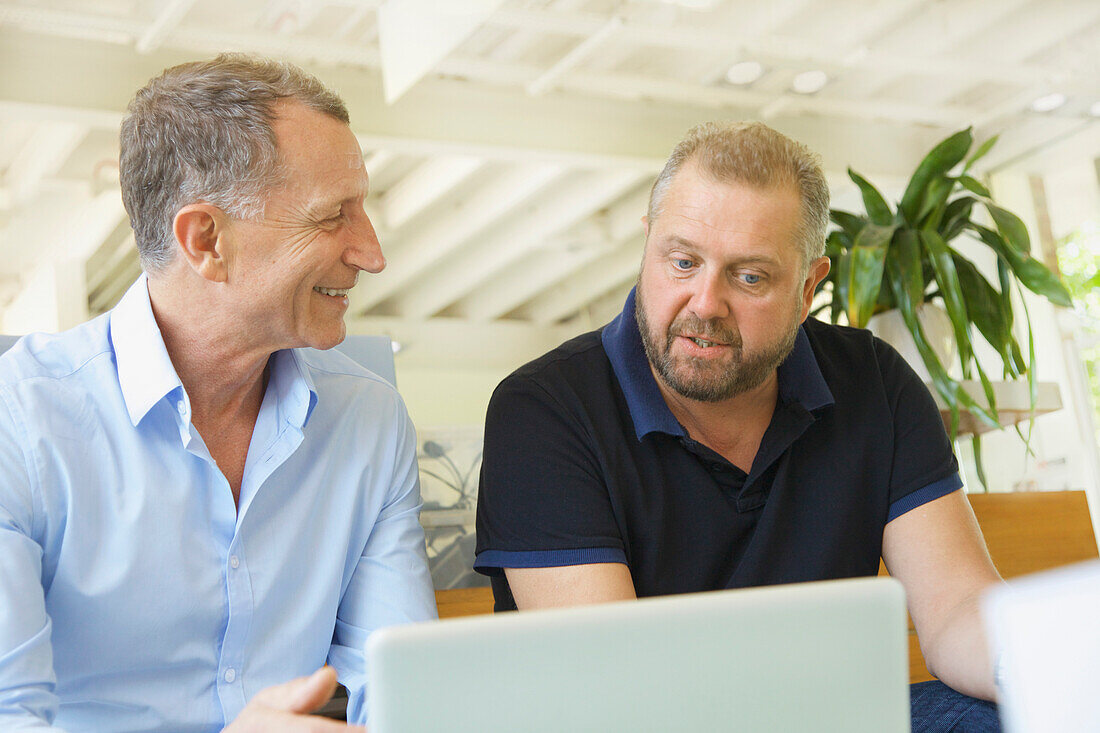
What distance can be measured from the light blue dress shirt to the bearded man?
16cm

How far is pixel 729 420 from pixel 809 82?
3.14 meters

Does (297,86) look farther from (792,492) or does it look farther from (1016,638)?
(1016,638)

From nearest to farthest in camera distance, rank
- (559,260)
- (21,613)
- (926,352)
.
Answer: (21,613) < (926,352) < (559,260)

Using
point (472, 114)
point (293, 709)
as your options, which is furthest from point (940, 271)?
point (472, 114)

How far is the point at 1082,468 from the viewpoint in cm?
498

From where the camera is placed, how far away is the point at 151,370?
110 centimetres

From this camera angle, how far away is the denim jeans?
41.6 inches

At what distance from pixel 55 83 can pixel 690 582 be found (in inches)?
128

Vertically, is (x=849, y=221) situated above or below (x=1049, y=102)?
below

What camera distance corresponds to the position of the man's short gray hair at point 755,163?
4.23 feet

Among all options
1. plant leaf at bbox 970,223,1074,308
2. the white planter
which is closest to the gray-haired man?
the white planter

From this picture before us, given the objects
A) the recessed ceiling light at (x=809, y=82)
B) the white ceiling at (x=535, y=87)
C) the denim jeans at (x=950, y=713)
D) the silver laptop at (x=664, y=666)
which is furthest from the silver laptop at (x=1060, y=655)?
the recessed ceiling light at (x=809, y=82)

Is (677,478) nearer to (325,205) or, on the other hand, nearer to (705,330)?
(705,330)

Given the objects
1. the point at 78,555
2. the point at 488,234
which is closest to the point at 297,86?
the point at 78,555
